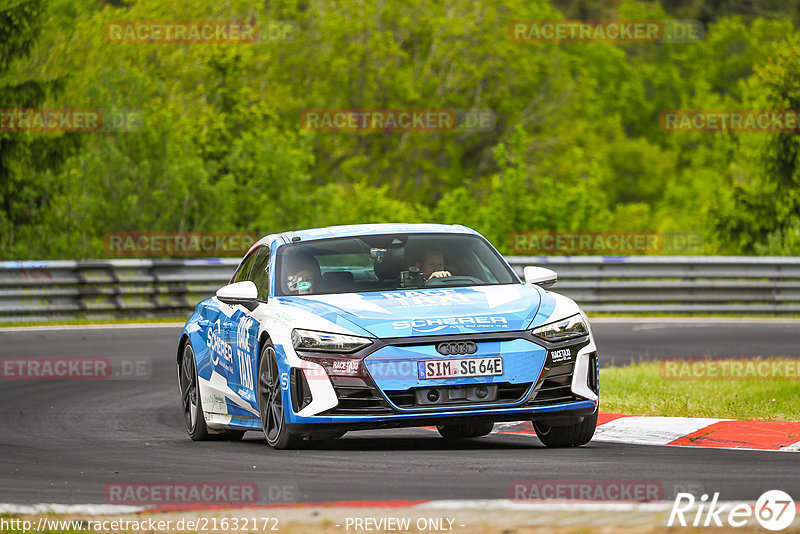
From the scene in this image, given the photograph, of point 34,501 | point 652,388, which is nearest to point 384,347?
point 34,501

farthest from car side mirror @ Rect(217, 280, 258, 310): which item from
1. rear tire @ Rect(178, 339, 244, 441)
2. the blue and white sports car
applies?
rear tire @ Rect(178, 339, 244, 441)

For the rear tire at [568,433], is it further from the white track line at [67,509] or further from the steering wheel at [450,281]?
the white track line at [67,509]

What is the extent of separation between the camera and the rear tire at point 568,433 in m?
9.23

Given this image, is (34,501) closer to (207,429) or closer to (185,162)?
(207,429)

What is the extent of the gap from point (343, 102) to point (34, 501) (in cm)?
4699

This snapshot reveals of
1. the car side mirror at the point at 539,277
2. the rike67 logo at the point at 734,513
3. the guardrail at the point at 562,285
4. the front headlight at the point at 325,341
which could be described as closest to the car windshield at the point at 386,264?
the car side mirror at the point at 539,277

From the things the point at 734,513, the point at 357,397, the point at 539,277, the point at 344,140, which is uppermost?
the point at 539,277

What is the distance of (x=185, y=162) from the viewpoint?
1162 inches

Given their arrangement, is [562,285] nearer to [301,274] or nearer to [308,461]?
[301,274]

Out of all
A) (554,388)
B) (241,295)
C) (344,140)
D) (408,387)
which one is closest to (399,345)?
(408,387)

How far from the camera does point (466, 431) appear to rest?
10703 mm

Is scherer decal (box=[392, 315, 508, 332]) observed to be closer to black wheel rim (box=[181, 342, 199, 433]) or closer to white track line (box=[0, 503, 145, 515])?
white track line (box=[0, 503, 145, 515])

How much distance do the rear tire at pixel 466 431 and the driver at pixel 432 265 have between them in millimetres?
1323

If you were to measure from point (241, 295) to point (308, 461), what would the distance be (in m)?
1.71
